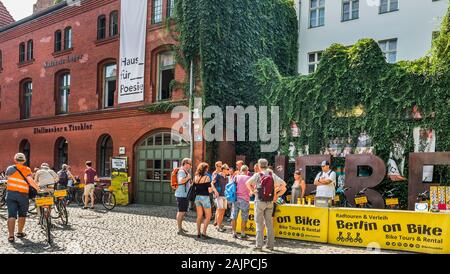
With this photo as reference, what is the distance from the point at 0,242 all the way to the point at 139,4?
42.8 ft

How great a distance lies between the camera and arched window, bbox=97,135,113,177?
21391 mm

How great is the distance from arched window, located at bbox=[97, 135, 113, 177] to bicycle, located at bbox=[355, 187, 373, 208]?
12278mm

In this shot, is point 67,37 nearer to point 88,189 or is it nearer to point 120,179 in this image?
point 120,179

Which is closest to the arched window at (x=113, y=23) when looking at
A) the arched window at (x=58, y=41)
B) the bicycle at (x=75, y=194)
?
the arched window at (x=58, y=41)

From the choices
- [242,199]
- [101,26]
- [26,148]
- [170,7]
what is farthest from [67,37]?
[242,199]

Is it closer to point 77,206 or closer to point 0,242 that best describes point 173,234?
point 0,242

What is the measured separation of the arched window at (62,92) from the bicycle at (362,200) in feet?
53.0

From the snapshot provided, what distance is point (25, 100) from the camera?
26781 millimetres

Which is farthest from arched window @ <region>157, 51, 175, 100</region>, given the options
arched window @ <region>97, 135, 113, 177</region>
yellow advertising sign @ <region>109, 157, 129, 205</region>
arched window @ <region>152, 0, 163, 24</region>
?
arched window @ <region>97, 135, 113, 177</region>

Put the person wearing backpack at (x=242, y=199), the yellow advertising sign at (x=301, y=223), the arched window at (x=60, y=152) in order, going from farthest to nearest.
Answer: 1. the arched window at (x=60, y=152)
2. the person wearing backpack at (x=242, y=199)
3. the yellow advertising sign at (x=301, y=223)

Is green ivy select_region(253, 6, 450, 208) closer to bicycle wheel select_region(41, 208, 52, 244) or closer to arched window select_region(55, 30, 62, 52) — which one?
bicycle wheel select_region(41, 208, 52, 244)

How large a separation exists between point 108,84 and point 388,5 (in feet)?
47.5

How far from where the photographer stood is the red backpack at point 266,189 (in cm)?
928

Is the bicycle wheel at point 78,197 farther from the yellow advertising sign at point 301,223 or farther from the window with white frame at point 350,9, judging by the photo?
the window with white frame at point 350,9
